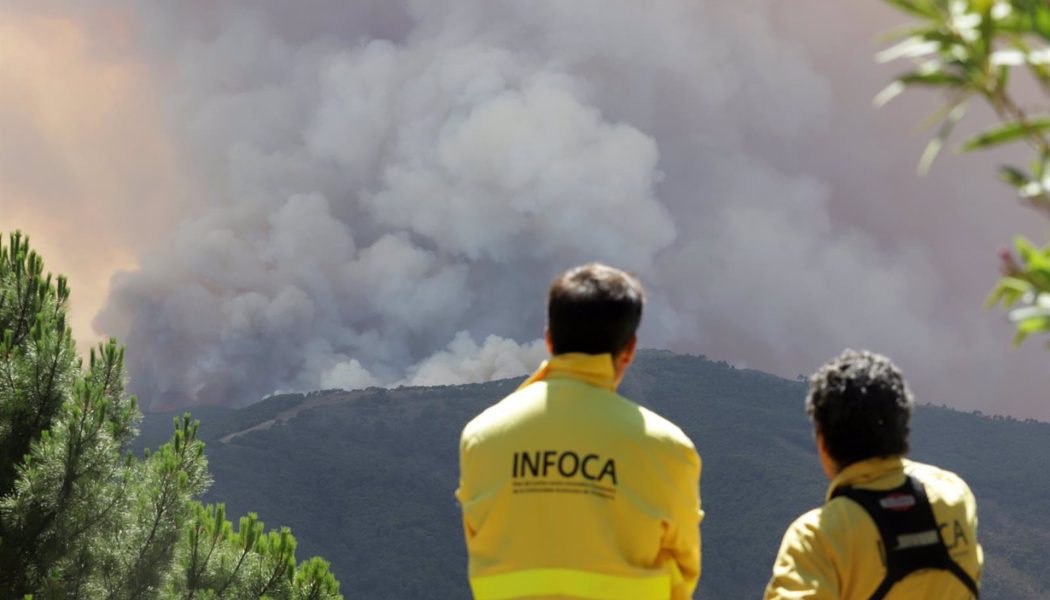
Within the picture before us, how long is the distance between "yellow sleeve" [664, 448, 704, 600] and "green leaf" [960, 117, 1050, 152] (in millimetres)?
1646

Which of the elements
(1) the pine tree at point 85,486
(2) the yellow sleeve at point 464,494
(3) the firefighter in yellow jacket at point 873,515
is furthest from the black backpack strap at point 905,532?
(1) the pine tree at point 85,486

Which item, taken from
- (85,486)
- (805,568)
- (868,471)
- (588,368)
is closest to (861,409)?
(868,471)

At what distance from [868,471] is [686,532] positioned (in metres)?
0.54

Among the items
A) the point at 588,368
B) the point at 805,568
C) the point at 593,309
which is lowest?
the point at 805,568

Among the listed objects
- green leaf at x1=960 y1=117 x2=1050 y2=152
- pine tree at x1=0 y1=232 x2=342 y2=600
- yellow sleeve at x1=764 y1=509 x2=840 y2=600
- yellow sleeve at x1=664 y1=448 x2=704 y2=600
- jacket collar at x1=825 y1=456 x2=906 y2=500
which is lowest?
yellow sleeve at x1=764 y1=509 x2=840 y2=600

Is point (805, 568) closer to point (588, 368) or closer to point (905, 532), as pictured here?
point (905, 532)

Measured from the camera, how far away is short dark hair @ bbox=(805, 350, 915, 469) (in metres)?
3.39

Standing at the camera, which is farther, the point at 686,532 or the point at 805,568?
the point at 686,532

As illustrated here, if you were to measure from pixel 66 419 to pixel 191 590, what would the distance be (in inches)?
116

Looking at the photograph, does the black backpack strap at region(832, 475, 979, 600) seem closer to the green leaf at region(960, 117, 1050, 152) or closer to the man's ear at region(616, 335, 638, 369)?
the man's ear at region(616, 335, 638, 369)

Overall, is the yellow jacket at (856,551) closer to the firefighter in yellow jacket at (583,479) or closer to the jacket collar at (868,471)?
the jacket collar at (868,471)

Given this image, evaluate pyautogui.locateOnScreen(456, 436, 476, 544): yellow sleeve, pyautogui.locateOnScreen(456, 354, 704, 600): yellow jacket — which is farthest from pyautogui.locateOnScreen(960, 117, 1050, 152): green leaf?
pyautogui.locateOnScreen(456, 436, 476, 544): yellow sleeve

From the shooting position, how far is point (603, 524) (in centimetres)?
323

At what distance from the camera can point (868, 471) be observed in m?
3.38
